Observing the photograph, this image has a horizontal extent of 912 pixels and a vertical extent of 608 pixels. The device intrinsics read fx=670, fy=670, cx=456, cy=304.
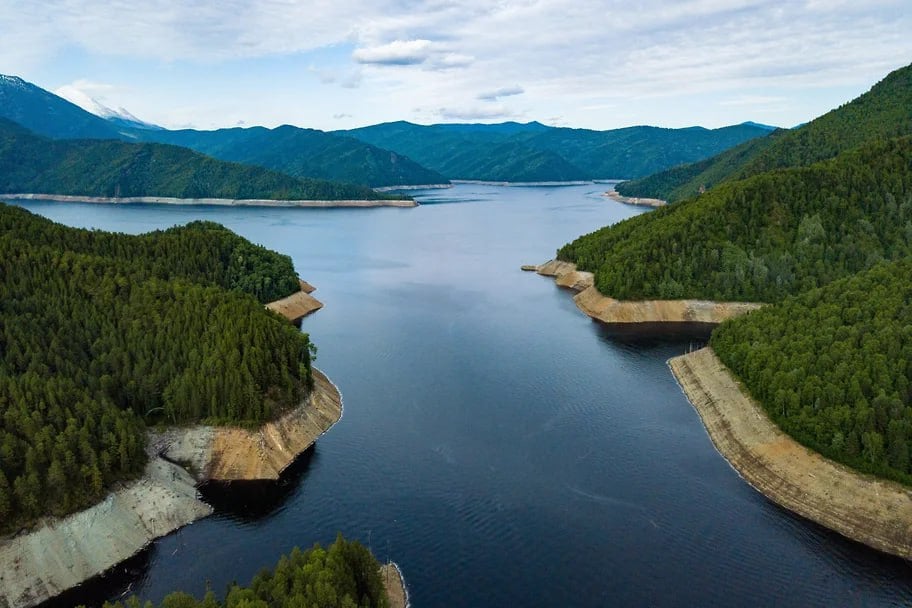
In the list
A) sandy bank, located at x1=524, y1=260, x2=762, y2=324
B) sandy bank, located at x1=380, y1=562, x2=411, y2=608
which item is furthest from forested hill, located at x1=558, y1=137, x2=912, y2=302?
sandy bank, located at x1=380, y1=562, x2=411, y2=608

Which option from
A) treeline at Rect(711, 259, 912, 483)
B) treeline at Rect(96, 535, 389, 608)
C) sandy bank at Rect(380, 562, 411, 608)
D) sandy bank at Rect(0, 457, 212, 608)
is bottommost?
sandy bank at Rect(380, 562, 411, 608)

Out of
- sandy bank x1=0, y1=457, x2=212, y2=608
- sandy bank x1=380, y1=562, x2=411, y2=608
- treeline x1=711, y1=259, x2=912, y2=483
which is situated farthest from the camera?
treeline x1=711, y1=259, x2=912, y2=483

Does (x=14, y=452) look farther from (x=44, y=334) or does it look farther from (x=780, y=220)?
(x=780, y=220)

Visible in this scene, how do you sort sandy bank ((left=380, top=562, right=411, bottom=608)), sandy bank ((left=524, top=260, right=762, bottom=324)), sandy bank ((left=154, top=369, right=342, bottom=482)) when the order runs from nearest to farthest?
sandy bank ((left=380, top=562, right=411, bottom=608)) → sandy bank ((left=154, top=369, right=342, bottom=482)) → sandy bank ((left=524, top=260, right=762, bottom=324))

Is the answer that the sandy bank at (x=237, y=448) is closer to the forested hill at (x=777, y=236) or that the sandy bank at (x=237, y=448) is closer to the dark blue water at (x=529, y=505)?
the dark blue water at (x=529, y=505)

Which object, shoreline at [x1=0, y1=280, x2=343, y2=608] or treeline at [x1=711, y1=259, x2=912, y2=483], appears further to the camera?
treeline at [x1=711, y1=259, x2=912, y2=483]

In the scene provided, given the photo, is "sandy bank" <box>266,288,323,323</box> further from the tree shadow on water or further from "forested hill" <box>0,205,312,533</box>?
the tree shadow on water

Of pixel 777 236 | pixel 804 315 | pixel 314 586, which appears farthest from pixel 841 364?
pixel 777 236

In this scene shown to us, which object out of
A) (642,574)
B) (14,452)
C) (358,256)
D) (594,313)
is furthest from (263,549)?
(358,256)

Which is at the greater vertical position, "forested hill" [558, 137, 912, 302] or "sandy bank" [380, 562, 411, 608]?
"forested hill" [558, 137, 912, 302]
